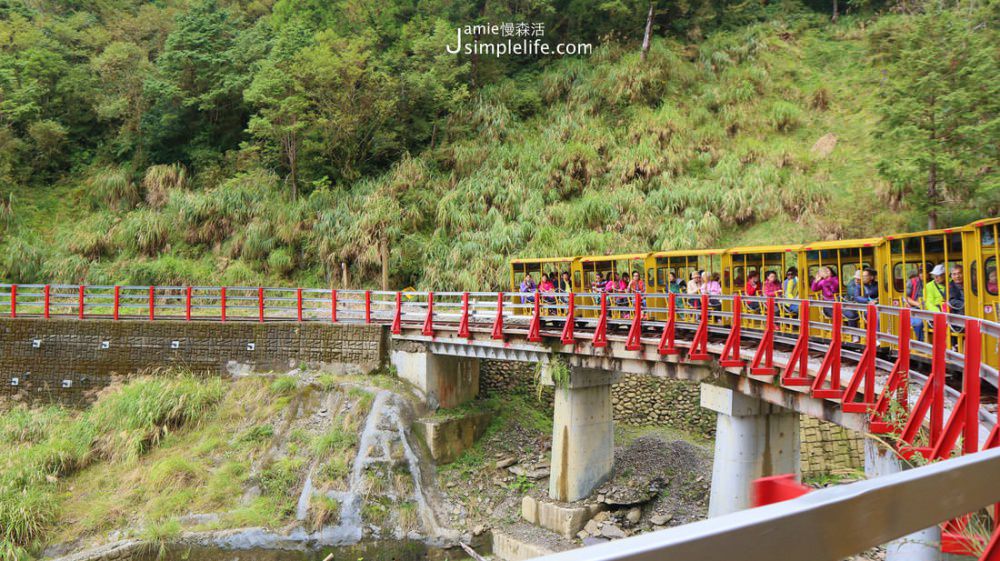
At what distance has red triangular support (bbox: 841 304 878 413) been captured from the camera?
7.68m

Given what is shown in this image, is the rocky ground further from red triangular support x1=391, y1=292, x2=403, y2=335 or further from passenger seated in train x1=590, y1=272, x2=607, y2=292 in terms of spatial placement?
passenger seated in train x1=590, y1=272, x2=607, y2=292

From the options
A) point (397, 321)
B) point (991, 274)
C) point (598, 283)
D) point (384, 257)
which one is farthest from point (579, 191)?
point (991, 274)

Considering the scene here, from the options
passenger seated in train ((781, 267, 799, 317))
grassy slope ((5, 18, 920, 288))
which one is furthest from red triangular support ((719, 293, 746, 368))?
grassy slope ((5, 18, 920, 288))

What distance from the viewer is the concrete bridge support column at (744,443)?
12203mm

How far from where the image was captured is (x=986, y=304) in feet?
32.9

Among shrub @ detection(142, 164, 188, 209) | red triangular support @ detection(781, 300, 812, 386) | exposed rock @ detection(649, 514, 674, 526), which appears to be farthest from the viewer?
shrub @ detection(142, 164, 188, 209)

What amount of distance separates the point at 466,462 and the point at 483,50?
1018 inches

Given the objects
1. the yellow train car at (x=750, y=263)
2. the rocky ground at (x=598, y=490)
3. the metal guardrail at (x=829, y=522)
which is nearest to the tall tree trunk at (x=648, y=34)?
the yellow train car at (x=750, y=263)

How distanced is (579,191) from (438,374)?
42.7ft

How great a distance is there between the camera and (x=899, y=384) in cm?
738

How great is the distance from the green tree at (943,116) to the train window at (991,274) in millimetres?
11327

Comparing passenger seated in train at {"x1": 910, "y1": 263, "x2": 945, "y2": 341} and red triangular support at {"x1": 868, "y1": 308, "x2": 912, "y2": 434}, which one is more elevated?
passenger seated in train at {"x1": 910, "y1": 263, "x2": 945, "y2": 341}

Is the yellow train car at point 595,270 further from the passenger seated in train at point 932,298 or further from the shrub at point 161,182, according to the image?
the shrub at point 161,182

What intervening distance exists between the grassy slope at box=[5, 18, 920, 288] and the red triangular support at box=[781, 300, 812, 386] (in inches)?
574
